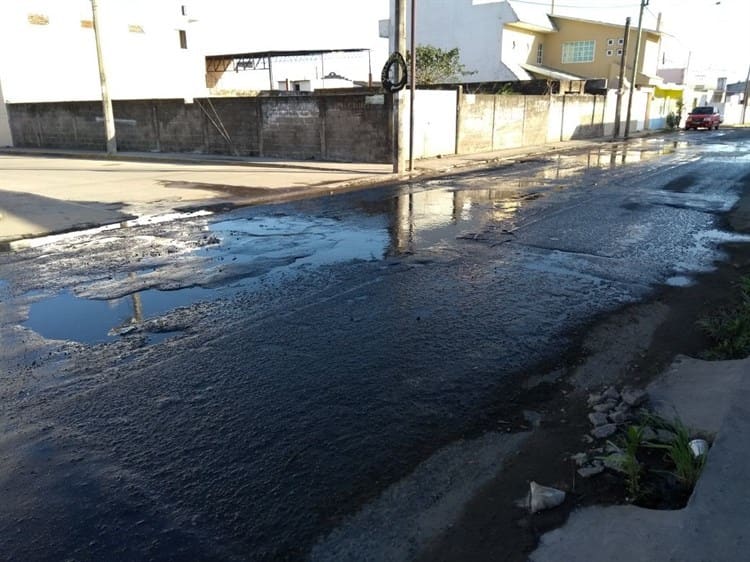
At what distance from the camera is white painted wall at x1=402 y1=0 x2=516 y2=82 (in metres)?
45.5

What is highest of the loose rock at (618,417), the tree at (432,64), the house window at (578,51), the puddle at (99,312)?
the house window at (578,51)

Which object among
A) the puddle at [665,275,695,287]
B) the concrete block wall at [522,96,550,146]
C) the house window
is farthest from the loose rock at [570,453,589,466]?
the house window

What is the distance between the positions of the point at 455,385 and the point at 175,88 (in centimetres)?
4291

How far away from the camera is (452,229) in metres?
10.3

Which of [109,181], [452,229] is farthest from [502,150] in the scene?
[452,229]

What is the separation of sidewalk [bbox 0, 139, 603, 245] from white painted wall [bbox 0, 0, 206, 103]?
417 inches

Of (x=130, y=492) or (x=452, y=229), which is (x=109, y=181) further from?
(x=130, y=492)

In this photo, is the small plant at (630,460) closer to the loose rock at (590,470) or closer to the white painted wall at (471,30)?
the loose rock at (590,470)

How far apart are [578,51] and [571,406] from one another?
53831 millimetres

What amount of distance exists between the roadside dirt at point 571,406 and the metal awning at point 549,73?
142 feet

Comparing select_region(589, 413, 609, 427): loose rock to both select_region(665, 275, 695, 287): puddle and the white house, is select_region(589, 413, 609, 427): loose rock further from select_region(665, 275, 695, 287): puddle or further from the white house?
the white house

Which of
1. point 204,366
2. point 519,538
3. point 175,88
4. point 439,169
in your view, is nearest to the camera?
point 519,538

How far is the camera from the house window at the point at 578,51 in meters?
51.0

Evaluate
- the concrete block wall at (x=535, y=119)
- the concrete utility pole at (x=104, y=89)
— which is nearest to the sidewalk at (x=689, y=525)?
the concrete utility pole at (x=104, y=89)
